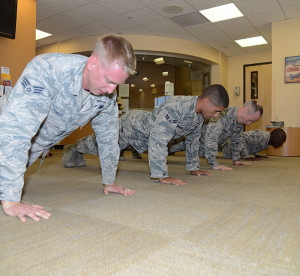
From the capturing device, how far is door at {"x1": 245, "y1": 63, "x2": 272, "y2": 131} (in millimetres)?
8156

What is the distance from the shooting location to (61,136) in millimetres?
1744

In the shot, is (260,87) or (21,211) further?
(260,87)

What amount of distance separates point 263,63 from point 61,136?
758 centimetres

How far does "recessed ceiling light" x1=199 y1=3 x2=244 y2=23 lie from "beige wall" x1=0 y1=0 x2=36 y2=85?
3060mm

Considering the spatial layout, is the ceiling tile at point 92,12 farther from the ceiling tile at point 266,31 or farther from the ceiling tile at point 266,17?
the ceiling tile at point 266,31

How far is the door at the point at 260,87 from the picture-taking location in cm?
816

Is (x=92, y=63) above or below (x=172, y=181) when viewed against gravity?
above

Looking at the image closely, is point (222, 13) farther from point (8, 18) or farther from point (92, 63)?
point (92, 63)

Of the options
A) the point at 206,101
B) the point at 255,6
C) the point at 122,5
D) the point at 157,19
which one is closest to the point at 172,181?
the point at 206,101

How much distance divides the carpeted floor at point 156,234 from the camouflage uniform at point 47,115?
0.74ft

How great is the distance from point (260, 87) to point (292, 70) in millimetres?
2510

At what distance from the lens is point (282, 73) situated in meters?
5.91

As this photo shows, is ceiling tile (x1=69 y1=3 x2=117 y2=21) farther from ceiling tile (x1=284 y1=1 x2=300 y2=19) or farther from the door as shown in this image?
the door

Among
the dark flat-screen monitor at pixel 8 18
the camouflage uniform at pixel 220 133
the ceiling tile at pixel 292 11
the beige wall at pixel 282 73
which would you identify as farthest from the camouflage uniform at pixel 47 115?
the beige wall at pixel 282 73
